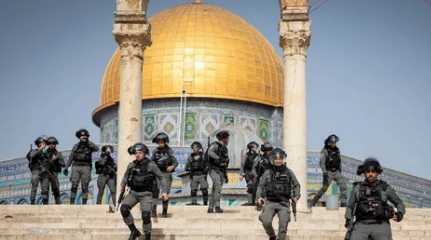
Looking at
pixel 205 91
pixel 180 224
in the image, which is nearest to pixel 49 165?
pixel 180 224

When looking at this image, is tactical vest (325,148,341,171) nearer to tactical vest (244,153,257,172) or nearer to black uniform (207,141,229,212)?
tactical vest (244,153,257,172)

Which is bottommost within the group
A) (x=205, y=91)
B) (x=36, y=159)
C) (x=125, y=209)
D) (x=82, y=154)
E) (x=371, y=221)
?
(x=371, y=221)

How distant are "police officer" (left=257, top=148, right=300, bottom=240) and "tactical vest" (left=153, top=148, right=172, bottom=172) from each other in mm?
3723

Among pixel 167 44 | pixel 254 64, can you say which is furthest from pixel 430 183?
pixel 167 44

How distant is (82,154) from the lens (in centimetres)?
1698

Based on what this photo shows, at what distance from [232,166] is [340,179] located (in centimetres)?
2025

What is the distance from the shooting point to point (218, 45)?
135 ft

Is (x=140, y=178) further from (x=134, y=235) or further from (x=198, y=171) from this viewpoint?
(x=198, y=171)

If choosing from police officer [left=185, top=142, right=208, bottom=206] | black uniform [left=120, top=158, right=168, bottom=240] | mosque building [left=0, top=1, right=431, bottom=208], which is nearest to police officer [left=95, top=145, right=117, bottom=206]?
police officer [left=185, top=142, right=208, bottom=206]

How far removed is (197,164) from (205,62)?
942 inches

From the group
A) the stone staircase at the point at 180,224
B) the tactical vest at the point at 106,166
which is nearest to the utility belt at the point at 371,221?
the stone staircase at the point at 180,224

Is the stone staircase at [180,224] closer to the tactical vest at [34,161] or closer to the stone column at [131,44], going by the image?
the tactical vest at [34,161]

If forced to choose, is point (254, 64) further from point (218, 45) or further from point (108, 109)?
point (108, 109)

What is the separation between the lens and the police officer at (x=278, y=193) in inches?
441
